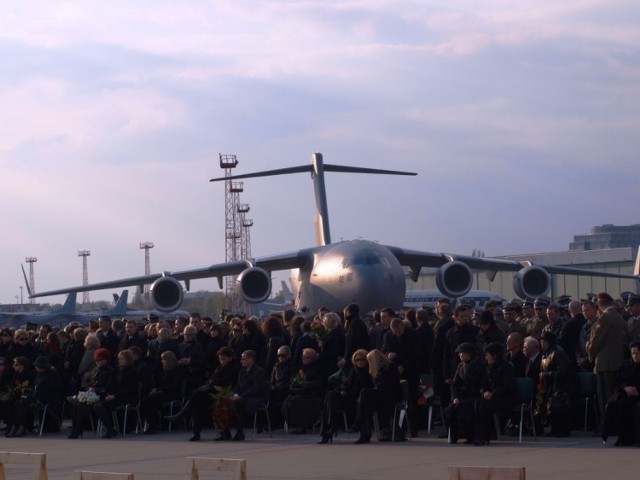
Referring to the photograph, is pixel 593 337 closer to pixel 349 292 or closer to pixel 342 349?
pixel 342 349

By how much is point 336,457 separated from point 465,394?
6.14 ft

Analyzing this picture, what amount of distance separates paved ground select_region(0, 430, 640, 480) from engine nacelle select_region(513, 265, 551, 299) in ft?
52.9

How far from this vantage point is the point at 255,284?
2700cm

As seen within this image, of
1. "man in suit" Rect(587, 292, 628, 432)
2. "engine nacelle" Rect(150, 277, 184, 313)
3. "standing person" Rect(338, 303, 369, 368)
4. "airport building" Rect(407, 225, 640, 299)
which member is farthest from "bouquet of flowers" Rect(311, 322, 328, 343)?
"airport building" Rect(407, 225, 640, 299)

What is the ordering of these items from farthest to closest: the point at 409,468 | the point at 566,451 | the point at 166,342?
1. the point at 166,342
2. the point at 566,451
3. the point at 409,468

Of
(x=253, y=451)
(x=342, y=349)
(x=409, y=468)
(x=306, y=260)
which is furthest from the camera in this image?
(x=306, y=260)

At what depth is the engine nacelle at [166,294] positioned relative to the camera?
2778cm

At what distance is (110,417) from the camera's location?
46.3 ft

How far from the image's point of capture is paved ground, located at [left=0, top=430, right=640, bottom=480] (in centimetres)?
947

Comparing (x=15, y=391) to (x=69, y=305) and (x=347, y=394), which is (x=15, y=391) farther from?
(x=69, y=305)

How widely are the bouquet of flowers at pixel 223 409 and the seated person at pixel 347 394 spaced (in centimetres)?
116

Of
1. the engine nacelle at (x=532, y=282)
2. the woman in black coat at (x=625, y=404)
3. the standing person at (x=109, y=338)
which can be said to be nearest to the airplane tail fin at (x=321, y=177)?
the engine nacelle at (x=532, y=282)

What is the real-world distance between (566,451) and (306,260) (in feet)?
58.0

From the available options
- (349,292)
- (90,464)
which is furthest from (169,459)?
(349,292)
